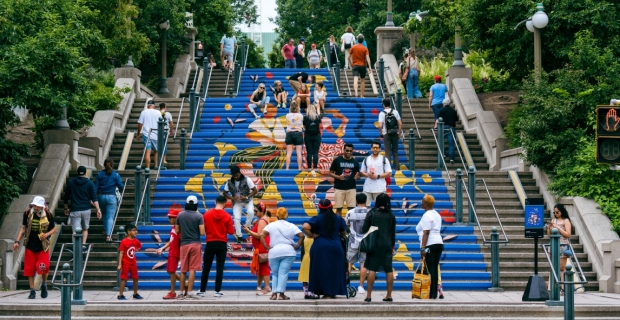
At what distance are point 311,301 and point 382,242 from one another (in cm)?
140

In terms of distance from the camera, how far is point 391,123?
79.7 ft

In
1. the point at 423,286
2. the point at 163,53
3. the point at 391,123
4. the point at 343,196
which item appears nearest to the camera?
the point at 423,286

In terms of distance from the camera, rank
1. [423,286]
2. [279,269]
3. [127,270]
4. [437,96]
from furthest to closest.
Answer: [437,96]
[127,270]
[423,286]
[279,269]

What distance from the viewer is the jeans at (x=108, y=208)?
70.0ft

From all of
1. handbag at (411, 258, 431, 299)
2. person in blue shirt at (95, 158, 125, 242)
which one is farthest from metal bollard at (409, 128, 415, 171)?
handbag at (411, 258, 431, 299)

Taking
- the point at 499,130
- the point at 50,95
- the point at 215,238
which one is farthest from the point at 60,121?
the point at 499,130

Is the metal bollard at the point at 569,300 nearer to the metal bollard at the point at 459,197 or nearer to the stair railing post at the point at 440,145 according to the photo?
the metal bollard at the point at 459,197

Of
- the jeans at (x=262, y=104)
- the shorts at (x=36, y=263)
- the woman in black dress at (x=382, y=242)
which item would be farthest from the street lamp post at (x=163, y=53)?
the woman in black dress at (x=382, y=242)

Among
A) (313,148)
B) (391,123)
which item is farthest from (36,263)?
(391,123)

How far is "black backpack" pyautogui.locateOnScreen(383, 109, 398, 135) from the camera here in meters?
24.3

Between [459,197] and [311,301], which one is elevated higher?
[459,197]

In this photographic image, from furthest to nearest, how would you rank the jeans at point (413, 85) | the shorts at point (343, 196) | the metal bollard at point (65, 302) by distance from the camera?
the jeans at point (413, 85) < the shorts at point (343, 196) < the metal bollard at point (65, 302)

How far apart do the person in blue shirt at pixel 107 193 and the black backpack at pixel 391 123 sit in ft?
20.5

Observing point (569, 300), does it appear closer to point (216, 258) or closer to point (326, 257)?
point (326, 257)
